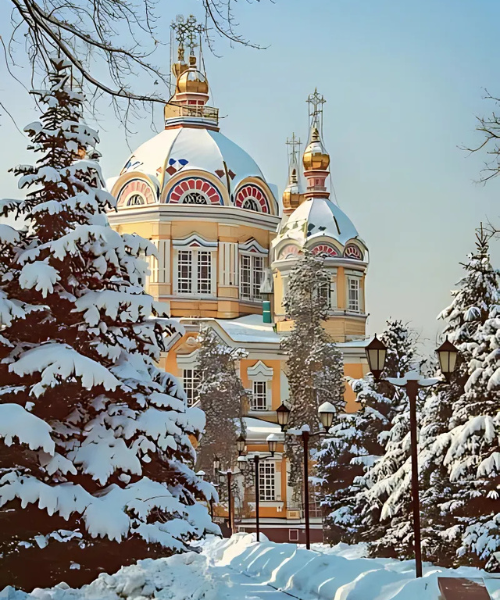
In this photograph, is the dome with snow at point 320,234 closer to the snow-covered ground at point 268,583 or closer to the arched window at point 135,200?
the arched window at point 135,200

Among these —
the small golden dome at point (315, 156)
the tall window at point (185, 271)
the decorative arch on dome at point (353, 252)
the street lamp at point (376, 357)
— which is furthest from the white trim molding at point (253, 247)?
the street lamp at point (376, 357)

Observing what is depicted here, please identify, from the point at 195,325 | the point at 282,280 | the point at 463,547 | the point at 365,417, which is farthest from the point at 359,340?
the point at 463,547

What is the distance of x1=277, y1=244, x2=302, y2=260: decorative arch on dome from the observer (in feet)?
163

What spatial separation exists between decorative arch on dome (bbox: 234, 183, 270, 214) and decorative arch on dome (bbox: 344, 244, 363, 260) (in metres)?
5.37

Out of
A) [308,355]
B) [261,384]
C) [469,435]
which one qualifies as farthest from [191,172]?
[469,435]

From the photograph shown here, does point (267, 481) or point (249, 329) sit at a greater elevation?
point (249, 329)

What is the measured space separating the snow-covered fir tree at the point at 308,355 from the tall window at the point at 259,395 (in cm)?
184

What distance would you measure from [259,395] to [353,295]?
20.8 feet

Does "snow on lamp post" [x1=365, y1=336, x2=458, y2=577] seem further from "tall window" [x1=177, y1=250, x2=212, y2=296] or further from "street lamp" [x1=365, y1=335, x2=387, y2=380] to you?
"tall window" [x1=177, y1=250, x2=212, y2=296]

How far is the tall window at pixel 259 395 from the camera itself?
48.7 metres

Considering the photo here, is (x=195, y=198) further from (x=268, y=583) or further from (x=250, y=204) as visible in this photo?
(x=268, y=583)

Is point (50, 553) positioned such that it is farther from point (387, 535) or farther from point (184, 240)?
point (184, 240)

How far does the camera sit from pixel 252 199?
54.1 metres

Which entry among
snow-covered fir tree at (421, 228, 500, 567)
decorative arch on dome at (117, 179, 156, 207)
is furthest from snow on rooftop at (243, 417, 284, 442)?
snow-covered fir tree at (421, 228, 500, 567)
